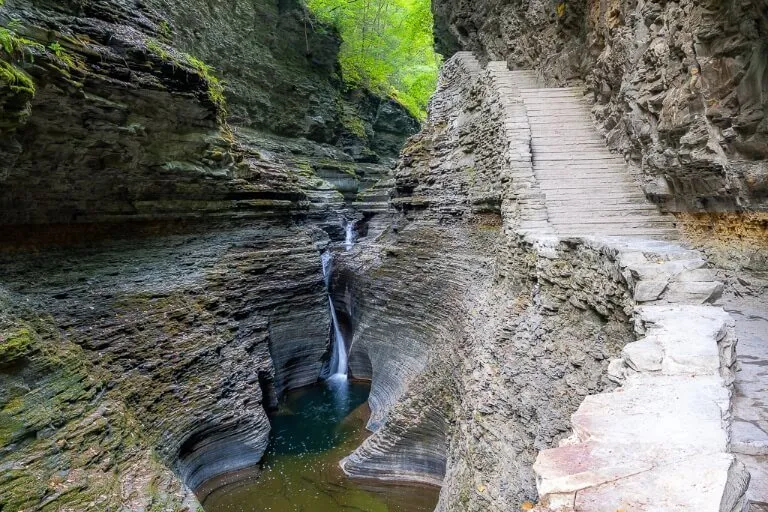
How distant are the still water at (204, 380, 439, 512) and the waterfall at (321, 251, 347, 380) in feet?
7.58

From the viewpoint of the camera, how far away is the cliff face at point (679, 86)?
6031mm

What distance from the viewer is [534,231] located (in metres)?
8.50

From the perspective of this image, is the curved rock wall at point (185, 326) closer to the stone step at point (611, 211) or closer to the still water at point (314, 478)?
the still water at point (314, 478)

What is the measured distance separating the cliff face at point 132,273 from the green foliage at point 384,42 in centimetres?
1421

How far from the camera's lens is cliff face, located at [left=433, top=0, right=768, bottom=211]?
19.8 feet

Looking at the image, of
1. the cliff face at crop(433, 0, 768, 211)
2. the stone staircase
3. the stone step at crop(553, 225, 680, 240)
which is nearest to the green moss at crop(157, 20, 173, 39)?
the stone staircase

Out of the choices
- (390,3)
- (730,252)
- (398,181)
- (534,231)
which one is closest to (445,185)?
(398,181)

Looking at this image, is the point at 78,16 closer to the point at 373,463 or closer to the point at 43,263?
the point at 43,263

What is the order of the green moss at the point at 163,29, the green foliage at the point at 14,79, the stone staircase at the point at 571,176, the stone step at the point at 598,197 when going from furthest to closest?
1. the green moss at the point at 163,29
2. the stone step at the point at 598,197
3. the stone staircase at the point at 571,176
4. the green foliage at the point at 14,79

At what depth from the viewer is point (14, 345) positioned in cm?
693

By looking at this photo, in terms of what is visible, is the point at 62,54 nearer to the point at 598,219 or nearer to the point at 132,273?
the point at 132,273

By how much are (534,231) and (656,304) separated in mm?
4098

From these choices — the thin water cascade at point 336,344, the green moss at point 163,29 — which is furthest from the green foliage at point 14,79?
the thin water cascade at point 336,344

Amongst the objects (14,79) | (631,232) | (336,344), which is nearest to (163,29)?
(14,79)
